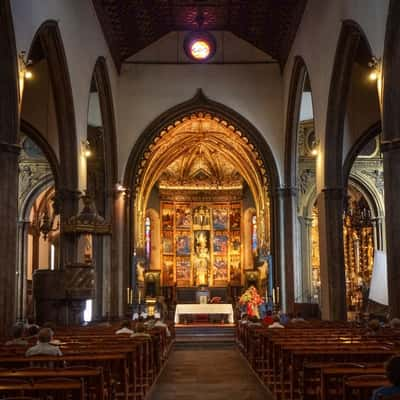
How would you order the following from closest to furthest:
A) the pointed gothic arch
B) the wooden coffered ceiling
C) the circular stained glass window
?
the pointed gothic arch → the wooden coffered ceiling → the circular stained glass window

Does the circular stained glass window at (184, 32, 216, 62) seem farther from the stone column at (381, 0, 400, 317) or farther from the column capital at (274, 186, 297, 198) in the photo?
the stone column at (381, 0, 400, 317)

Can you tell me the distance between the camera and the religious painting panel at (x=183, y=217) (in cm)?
3862

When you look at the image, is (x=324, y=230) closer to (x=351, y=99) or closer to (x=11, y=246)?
(x=351, y=99)

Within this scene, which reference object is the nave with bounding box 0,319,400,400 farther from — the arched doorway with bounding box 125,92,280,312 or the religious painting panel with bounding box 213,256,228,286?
the religious painting panel with bounding box 213,256,228,286

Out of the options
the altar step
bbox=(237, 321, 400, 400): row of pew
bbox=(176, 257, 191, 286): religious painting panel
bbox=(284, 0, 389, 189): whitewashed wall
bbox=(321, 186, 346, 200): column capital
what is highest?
bbox=(284, 0, 389, 189): whitewashed wall

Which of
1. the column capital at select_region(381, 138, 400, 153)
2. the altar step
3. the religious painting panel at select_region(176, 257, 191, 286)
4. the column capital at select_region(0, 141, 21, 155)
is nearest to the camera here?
the column capital at select_region(0, 141, 21, 155)

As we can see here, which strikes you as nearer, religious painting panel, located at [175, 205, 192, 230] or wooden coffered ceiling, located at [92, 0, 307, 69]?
wooden coffered ceiling, located at [92, 0, 307, 69]

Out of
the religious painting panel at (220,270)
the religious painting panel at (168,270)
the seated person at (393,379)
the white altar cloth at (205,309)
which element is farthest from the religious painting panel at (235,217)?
the seated person at (393,379)

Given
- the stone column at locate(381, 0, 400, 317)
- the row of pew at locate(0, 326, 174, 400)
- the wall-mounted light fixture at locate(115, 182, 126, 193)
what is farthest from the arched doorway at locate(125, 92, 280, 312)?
the row of pew at locate(0, 326, 174, 400)

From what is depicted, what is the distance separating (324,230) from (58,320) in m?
7.80

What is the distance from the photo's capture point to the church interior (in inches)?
425

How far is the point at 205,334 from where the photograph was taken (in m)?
23.2

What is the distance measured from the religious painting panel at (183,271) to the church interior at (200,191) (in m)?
0.13

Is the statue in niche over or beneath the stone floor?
over
